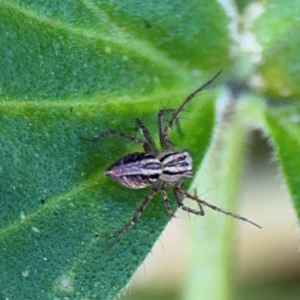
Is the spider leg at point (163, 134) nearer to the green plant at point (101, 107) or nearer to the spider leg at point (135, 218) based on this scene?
the green plant at point (101, 107)

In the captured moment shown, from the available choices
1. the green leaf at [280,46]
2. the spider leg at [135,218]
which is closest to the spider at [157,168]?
the spider leg at [135,218]

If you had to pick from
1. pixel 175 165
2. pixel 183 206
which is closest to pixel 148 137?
pixel 175 165

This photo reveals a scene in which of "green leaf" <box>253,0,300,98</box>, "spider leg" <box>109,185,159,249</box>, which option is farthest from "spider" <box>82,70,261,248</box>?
"green leaf" <box>253,0,300,98</box>

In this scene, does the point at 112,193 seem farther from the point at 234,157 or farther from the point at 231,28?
the point at 231,28

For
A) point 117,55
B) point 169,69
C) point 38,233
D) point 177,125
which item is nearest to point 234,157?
point 177,125

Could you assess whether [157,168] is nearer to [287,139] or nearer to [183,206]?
[183,206]

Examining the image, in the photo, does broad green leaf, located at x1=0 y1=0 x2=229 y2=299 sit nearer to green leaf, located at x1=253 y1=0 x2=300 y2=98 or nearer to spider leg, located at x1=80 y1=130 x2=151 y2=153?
spider leg, located at x1=80 y1=130 x2=151 y2=153
